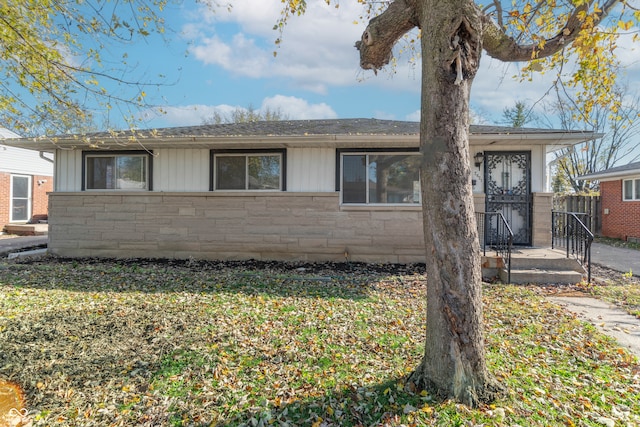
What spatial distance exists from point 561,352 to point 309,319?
2685mm

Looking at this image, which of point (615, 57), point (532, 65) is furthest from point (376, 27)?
point (615, 57)

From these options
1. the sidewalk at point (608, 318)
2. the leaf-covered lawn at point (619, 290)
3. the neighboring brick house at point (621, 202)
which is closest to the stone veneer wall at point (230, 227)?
the sidewalk at point (608, 318)

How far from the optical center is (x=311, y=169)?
812cm

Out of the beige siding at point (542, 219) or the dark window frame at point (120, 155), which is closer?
the beige siding at point (542, 219)

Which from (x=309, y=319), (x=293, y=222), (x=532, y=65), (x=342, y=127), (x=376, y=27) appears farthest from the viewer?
(x=342, y=127)

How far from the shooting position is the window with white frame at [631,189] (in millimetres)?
12734

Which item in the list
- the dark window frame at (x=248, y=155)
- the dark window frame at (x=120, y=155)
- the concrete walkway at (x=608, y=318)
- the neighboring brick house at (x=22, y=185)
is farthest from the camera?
the neighboring brick house at (x=22, y=185)

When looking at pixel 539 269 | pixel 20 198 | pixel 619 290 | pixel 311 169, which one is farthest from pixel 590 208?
pixel 20 198

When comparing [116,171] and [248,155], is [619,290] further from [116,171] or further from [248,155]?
[116,171]

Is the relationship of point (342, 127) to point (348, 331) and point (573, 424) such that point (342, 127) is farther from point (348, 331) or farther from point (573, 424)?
point (573, 424)

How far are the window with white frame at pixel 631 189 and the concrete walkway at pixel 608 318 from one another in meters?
10.6

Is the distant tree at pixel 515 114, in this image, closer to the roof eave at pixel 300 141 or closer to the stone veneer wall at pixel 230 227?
the roof eave at pixel 300 141

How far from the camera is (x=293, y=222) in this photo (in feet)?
26.7

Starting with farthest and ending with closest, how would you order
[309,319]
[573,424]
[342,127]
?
[342,127]
[309,319]
[573,424]
